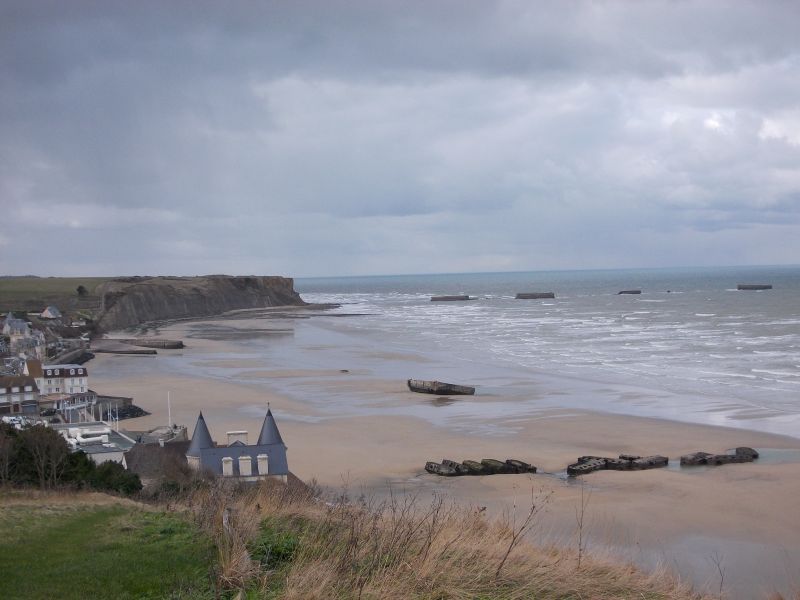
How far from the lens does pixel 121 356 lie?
6656cm

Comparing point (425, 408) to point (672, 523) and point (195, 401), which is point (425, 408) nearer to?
point (195, 401)

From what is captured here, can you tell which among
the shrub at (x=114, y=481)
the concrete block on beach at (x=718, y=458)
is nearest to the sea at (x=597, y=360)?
the concrete block on beach at (x=718, y=458)

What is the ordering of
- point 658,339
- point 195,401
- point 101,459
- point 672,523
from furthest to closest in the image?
point 658,339
point 195,401
point 101,459
point 672,523

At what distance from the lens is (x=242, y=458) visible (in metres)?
19.9

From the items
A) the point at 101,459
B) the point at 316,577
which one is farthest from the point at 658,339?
the point at 316,577

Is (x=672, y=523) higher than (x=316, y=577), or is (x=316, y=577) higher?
(x=316, y=577)

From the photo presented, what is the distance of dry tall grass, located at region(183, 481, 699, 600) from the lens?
20.6 ft

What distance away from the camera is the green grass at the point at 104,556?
711 centimetres

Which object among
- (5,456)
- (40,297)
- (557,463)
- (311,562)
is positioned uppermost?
(40,297)

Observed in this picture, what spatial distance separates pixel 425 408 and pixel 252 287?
4720 inches

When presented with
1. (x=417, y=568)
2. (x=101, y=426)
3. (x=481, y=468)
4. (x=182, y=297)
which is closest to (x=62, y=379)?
(x=101, y=426)

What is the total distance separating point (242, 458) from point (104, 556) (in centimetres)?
1137

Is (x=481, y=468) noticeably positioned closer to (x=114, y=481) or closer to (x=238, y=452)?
(x=238, y=452)

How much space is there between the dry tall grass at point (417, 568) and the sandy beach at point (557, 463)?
1.64 metres
